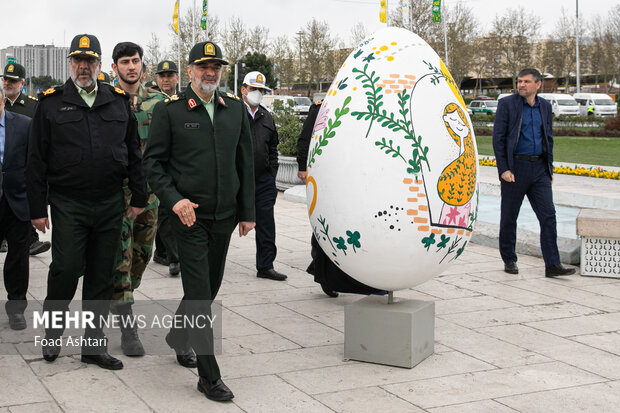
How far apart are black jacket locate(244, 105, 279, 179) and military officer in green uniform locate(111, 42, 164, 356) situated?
1.36 m

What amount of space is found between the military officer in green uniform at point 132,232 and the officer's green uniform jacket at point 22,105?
8.10 ft

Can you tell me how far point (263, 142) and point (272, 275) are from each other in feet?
4.51

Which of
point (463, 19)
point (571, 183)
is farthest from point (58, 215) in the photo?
point (463, 19)

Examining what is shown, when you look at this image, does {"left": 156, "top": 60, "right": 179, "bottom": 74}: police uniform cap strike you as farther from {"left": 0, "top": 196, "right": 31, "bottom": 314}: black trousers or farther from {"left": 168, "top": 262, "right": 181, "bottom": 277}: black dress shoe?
{"left": 0, "top": 196, "right": 31, "bottom": 314}: black trousers

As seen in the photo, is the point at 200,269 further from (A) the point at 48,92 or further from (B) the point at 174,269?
(B) the point at 174,269

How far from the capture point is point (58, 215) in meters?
5.10

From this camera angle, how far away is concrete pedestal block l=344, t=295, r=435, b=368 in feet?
17.1

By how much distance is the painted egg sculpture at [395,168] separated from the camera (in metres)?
5.05

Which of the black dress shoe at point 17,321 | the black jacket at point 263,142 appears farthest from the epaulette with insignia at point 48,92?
the black jacket at point 263,142

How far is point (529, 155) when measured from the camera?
26.7ft

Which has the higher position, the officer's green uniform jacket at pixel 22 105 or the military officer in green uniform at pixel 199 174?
the officer's green uniform jacket at pixel 22 105

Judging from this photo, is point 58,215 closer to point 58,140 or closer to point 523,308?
point 58,140

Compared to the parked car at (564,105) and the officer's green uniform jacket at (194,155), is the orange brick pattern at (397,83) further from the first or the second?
the parked car at (564,105)

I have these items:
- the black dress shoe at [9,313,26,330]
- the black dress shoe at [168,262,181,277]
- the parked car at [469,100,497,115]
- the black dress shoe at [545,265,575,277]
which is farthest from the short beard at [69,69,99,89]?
the parked car at [469,100,497,115]
